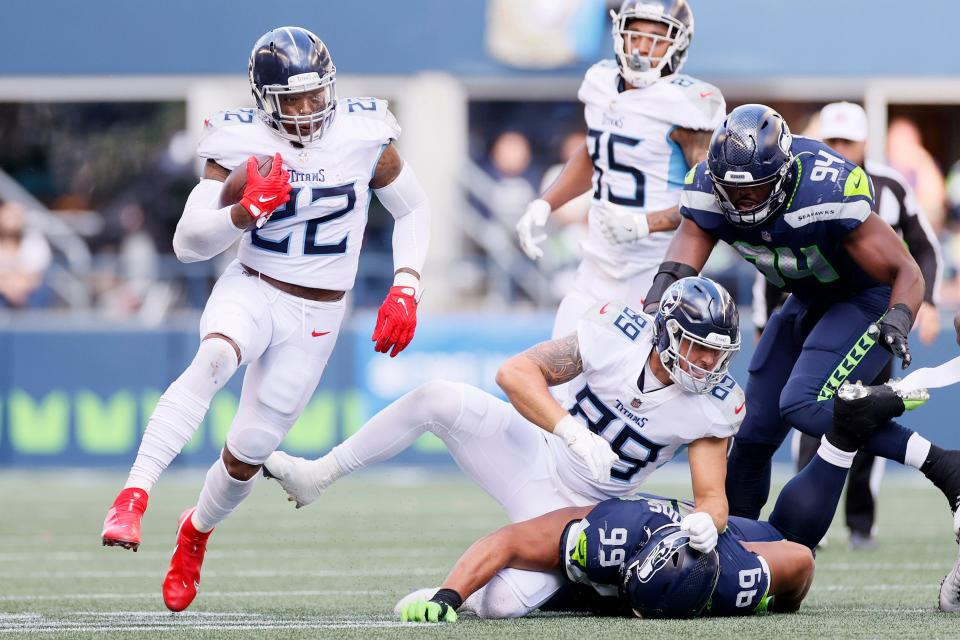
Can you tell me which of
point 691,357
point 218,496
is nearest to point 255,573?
point 218,496

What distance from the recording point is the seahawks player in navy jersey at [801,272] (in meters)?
5.06

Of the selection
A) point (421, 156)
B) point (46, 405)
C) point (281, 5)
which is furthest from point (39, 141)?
point (46, 405)

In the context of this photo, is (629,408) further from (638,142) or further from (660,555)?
(638,142)

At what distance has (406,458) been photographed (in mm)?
11898

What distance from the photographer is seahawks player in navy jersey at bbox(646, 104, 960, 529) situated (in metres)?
5.06

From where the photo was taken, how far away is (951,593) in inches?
192

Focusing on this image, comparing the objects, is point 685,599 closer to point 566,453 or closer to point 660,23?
point 566,453

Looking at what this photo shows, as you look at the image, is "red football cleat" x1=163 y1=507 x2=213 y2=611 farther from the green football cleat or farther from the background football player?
the green football cleat

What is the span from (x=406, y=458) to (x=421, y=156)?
361 centimetres

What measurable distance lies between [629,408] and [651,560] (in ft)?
1.64

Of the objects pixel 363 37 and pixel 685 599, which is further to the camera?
pixel 363 37

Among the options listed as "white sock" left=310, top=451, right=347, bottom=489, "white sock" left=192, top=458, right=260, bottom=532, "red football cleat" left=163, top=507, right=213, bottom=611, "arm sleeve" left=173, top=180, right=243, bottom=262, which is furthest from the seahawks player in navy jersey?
"red football cleat" left=163, top=507, right=213, bottom=611

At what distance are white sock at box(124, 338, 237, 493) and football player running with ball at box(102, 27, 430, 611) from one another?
0.02m

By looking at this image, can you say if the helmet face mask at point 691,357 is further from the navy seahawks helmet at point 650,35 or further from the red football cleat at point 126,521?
the navy seahawks helmet at point 650,35
